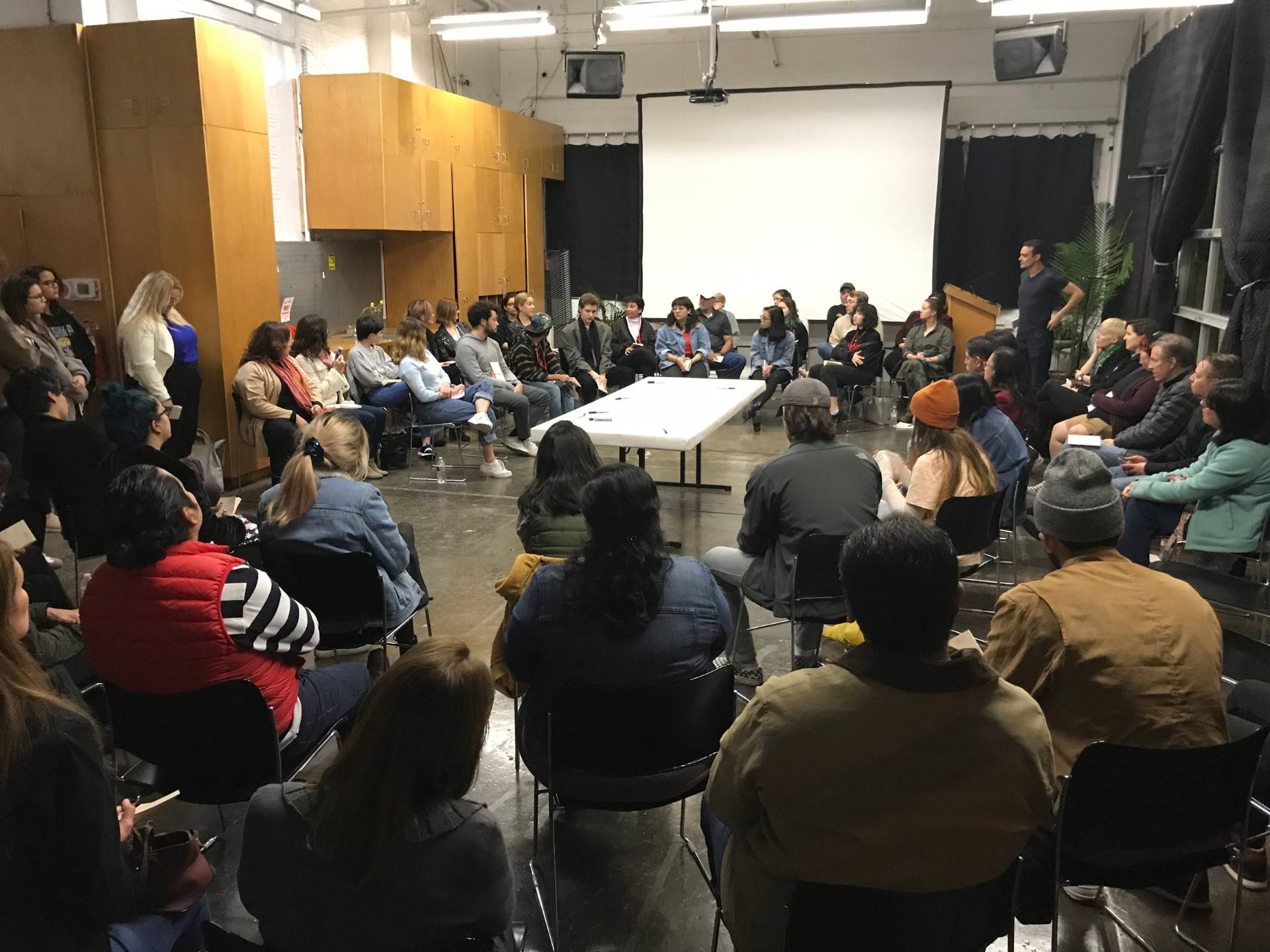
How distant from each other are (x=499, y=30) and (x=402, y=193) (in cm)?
159

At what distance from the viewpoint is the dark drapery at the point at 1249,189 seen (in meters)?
5.08

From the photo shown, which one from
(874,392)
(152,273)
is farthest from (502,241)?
(152,273)

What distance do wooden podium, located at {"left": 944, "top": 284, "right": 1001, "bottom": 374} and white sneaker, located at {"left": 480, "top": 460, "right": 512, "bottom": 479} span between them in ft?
16.0

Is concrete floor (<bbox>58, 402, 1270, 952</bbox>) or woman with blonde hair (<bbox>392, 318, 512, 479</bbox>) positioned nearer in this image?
concrete floor (<bbox>58, 402, 1270, 952</bbox>)

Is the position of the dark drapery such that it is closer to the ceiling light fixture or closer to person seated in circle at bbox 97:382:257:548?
the ceiling light fixture

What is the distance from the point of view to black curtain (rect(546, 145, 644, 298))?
37.3ft

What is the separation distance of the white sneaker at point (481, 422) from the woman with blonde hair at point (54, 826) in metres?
5.11

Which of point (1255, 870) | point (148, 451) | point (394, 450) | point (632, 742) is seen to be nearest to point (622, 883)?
point (632, 742)

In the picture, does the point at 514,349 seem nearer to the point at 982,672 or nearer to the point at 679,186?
the point at 679,186

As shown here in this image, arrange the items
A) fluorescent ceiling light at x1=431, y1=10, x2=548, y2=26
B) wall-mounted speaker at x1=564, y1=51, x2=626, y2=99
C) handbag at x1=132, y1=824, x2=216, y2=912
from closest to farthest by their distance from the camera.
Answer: handbag at x1=132, y1=824, x2=216, y2=912, fluorescent ceiling light at x1=431, y1=10, x2=548, y2=26, wall-mounted speaker at x1=564, y1=51, x2=626, y2=99

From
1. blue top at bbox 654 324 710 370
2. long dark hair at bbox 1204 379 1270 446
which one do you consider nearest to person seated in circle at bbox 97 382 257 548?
long dark hair at bbox 1204 379 1270 446

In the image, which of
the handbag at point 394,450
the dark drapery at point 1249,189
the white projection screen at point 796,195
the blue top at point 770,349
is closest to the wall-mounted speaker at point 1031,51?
the white projection screen at point 796,195

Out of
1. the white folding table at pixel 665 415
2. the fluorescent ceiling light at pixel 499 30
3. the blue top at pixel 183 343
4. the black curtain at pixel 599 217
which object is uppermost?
the fluorescent ceiling light at pixel 499 30

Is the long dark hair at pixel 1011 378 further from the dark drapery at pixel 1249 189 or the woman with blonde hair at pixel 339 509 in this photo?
the woman with blonde hair at pixel 339 509
